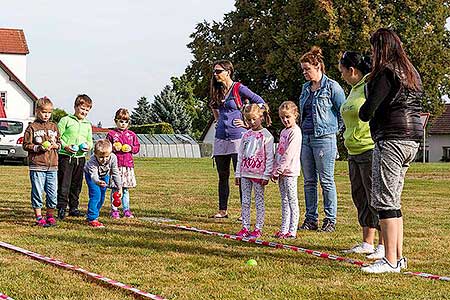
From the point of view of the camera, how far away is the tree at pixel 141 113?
7575 centimetres

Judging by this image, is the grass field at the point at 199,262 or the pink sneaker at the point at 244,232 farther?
the pink sneaker at the point at 244,232

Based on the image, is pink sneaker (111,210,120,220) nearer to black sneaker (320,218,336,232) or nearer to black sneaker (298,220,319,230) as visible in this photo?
black sneaker (298,220,319,230)

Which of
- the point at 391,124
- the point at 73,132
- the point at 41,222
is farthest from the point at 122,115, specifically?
the point at 391,124

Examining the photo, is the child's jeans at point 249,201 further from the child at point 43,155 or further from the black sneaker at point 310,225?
the child at point 43,155

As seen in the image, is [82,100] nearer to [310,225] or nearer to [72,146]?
[72,146]

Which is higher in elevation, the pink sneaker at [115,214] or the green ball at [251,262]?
the pink sneaker at [115,214]

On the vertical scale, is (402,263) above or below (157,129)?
below

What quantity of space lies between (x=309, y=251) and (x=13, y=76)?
53585 mm

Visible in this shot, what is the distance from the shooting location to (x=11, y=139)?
2778 centimetres

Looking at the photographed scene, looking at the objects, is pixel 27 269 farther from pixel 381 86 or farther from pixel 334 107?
pixel 334 107

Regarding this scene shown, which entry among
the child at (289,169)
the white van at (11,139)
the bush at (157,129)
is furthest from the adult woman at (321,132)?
the bush at (157,129)

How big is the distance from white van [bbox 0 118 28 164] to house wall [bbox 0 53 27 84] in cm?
3654

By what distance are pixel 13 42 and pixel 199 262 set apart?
199 ft

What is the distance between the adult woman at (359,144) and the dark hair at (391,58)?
1.25 meters
